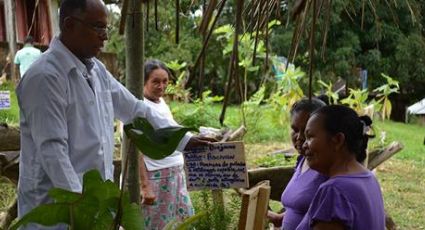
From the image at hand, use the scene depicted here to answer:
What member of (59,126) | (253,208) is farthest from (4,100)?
(253,208)

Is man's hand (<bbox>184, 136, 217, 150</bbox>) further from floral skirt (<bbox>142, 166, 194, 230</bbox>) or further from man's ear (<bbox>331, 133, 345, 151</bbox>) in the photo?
floral skirt (<bbox>142, 166, 194, 230</bbox>)

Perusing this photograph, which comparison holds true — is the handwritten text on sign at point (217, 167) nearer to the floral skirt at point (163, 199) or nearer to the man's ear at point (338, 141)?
the man's ear at point (338, 141)

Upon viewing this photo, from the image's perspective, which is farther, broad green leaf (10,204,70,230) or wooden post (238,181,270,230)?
wooden post (238,181,270,230)

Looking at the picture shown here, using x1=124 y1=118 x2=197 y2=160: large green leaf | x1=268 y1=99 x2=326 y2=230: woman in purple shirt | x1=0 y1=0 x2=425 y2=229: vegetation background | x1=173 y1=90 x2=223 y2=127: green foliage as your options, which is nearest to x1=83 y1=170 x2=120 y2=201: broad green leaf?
x1=124 y1=118 x2=197 y2=160: large green leaf

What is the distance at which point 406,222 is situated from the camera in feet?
18.0

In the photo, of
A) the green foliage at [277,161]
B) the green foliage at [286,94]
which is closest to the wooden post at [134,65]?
the green foliage at [277,161]

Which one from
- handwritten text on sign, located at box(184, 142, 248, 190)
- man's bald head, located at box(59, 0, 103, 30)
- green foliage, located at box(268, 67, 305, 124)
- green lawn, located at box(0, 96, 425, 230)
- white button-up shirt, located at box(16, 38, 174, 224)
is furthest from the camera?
green foliage, located at box(268, 67, 305, 124)

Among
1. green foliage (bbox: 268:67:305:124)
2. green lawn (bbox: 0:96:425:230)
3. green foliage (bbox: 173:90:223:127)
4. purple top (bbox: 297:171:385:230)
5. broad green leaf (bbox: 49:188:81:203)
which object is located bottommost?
green lawn (bbox: 0:96:425:230)

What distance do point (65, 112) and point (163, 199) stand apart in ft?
5.26

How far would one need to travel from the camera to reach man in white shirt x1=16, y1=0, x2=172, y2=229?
207 cm

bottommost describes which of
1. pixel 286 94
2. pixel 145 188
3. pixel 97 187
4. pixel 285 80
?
pixel 145 188

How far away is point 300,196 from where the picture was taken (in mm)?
2230

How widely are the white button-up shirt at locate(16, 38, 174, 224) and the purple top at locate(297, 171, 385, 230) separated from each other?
2.83 feet

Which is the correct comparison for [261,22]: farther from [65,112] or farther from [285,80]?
[285,80]
